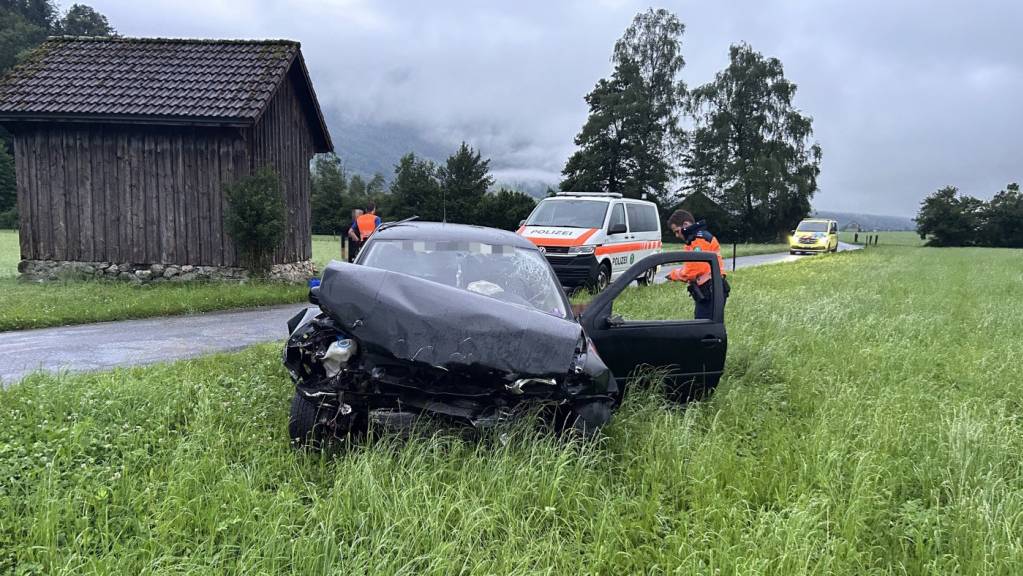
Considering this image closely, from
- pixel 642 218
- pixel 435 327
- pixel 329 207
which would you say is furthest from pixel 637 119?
pixel 435 327

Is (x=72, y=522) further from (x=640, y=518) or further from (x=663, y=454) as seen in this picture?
(x=663, y=454)

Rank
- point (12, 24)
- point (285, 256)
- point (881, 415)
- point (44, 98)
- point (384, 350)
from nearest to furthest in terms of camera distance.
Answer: point (384, 350) < point (881, 415) < point (44, 98) < point (285, 256) < point (12, 24)

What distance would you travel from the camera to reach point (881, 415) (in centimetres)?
488

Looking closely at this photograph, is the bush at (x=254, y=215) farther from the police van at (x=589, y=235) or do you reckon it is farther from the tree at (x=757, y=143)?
the tree at (x=757, y=143)

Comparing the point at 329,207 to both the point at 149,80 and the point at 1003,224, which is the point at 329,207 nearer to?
the point at 149,80

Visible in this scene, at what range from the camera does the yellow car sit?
35875mm

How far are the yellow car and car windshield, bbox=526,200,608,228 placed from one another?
86.8 ft

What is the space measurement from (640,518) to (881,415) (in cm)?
253

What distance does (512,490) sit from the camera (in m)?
3.38

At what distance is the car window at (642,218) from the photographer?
14.7 meters

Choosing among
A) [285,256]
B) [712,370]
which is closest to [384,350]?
[712,370]

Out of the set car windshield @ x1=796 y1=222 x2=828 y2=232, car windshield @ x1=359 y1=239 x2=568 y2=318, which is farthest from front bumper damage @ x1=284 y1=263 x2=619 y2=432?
car windshield @ x1=796 y1=222 x2=828 y2=232

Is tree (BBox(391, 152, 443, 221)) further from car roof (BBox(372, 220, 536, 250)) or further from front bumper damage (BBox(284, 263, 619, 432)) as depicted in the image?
front bumper damage (BBox(284, 263, 619, 432))

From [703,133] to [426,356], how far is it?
58501 mm
